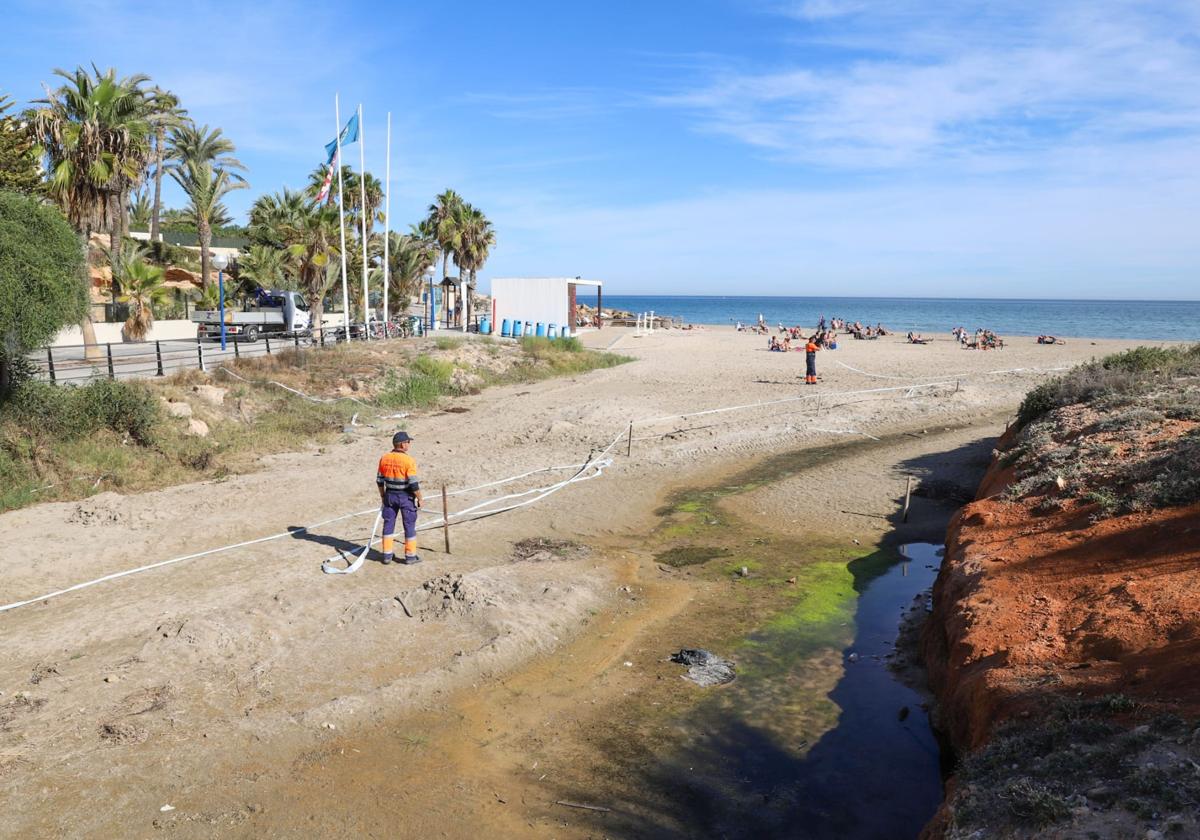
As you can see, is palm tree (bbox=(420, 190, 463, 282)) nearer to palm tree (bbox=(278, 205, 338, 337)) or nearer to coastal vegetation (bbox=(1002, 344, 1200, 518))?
palm tree (bbox=(278, 205, 338, 337))

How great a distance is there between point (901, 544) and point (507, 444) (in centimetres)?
1002

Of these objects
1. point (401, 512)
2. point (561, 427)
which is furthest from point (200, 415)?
point (401, 512)

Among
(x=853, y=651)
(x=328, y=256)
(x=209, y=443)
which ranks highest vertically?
(x=328, y=256)

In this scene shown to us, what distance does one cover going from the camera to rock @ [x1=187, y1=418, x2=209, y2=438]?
1898 cm

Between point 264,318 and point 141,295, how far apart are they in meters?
5.36

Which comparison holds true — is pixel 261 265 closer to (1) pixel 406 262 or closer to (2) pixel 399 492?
(1) pixel 406 262

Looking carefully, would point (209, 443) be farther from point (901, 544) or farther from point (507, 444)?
point (901, 544)

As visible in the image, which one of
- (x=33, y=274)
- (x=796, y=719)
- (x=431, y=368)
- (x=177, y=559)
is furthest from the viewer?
(x=431, y=368)

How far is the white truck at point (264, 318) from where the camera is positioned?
3472cm

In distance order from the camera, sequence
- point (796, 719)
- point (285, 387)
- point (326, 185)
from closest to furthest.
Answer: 1. point (796, 719)
2. point (285, 387)
3. point (326, 185)

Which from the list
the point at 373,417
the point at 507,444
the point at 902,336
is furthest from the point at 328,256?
the point at 902,336

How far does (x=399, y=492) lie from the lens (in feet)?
38.7

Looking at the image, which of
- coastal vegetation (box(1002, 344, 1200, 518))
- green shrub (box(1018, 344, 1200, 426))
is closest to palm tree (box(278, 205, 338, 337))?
green shrub (box(1018, 344, 1200, 426))

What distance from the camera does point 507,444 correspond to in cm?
2131
